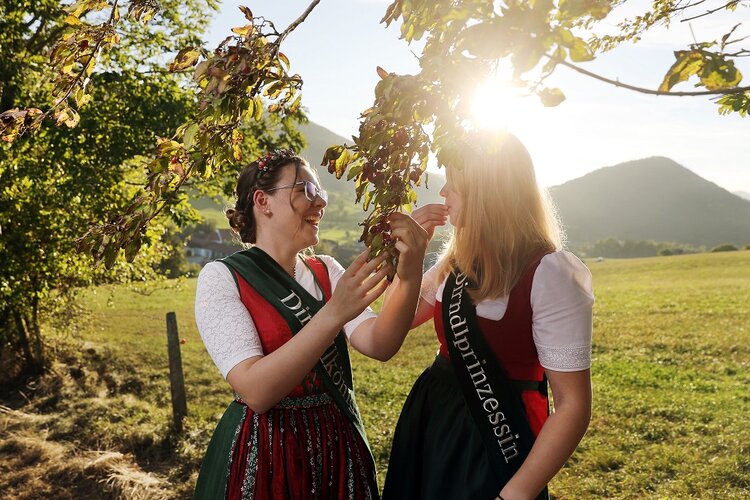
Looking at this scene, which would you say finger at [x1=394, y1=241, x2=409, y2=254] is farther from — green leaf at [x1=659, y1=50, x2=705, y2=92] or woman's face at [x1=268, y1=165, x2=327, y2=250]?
green leaf at [x1=659, y1=50, x2=705, y2=92]

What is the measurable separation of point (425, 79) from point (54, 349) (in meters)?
14.3

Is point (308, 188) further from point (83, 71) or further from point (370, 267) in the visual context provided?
point (83, 71)

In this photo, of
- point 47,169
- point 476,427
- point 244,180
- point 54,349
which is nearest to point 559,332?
point 476,427

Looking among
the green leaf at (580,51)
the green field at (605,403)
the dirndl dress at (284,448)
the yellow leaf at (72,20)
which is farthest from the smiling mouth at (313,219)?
the green field at (605,403)

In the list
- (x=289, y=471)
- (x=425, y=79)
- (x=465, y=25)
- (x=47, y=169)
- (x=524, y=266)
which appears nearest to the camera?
(x=465, y=25)

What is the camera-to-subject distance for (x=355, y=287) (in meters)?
2.04

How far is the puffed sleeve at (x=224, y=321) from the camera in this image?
7.47 ft

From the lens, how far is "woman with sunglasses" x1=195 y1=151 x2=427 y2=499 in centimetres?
213

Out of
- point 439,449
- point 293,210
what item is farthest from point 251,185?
point 439,449

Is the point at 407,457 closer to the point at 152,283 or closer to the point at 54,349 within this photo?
the point at 152,283

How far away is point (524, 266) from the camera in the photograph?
2270 mm

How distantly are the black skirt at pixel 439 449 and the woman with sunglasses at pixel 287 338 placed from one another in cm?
21

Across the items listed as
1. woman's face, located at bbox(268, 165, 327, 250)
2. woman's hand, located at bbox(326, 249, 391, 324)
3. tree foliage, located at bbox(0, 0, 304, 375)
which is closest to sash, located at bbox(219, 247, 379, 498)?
woman's face, located at bbox(268, 165, 327, 250)

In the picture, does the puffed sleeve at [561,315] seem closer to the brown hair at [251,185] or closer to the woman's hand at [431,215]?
the woman's hand at [431,215]
